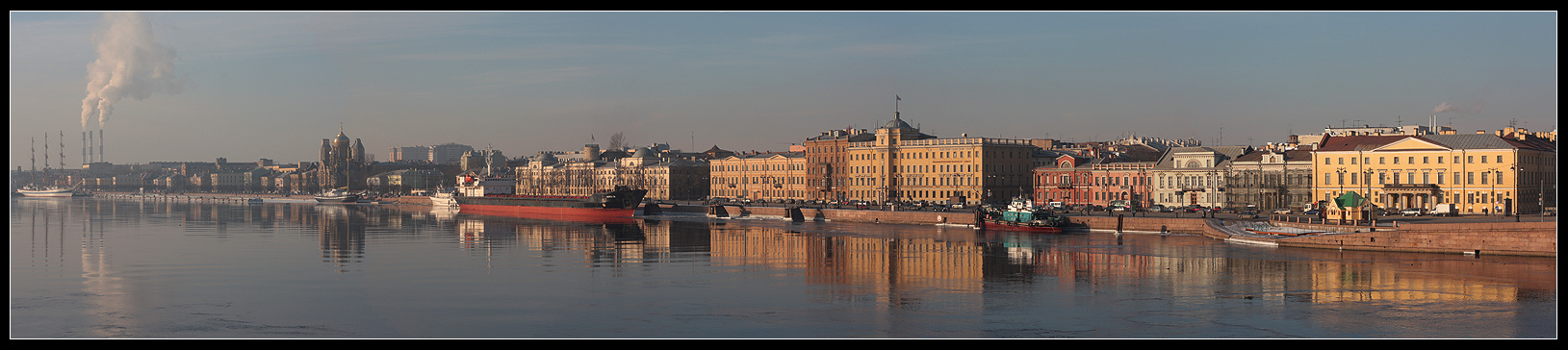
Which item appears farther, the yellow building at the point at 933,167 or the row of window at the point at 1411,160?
the yellow building at the point at 933,167

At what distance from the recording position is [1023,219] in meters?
70.1

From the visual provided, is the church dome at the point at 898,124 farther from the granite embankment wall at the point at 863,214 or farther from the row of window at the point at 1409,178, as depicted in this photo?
the row of window at the point at 1409,178

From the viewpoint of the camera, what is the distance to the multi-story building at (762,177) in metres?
120

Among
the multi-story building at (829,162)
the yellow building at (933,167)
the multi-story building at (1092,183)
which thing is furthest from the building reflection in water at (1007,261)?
the multi-story building at (829,162)

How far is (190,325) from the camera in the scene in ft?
99.5

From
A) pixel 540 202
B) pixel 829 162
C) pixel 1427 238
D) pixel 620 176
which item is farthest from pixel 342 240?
pixel 620 176

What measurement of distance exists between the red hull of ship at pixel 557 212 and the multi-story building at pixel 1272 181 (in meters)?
38.3

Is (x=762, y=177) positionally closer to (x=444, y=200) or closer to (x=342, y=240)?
(x=444, y=200)

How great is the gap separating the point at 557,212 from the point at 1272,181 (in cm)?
4864

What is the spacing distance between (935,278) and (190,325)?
19967mm

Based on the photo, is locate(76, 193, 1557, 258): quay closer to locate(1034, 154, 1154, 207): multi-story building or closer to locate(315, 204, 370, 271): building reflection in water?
locate(1034, 154, 1154, 207): multi-story building

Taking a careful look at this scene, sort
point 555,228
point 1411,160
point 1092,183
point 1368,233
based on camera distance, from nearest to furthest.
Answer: point 1368,233 < point 1411,160 < point 555,228 < point 1092,183

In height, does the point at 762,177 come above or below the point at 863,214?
above
